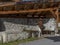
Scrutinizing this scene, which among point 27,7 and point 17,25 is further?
point 17,25

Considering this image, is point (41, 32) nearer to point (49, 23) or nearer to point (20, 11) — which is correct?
point (49, 23)

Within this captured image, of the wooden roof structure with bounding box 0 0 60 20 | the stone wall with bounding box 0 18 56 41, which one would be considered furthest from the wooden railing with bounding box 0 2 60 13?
the stone wall with bounding box 0 18 56 41

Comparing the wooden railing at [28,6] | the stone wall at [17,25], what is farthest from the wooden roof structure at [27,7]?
the stone wall at [17,25]

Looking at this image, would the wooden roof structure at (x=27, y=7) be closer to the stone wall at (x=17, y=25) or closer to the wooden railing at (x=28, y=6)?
the wooden railing at (x=28, y=6)

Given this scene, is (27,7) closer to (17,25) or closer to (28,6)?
(28,6)

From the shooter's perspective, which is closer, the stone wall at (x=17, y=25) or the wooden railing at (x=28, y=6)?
the wooden railing at (x=28, y=6)

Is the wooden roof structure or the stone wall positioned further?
the stone wall

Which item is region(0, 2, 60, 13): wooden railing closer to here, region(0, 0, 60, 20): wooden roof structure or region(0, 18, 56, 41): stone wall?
region(0, 0, 60, 20): wooden roof structure

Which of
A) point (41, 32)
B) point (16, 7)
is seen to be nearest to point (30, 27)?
point (41, 32)

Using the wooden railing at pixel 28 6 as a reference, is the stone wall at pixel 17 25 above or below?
below

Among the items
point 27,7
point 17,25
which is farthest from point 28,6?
point 17,25

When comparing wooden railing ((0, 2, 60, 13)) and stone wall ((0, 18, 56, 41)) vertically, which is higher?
wooden railing ((0, 2, 60, 13))

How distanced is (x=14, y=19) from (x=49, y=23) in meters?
3.89

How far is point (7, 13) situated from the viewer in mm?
17719
